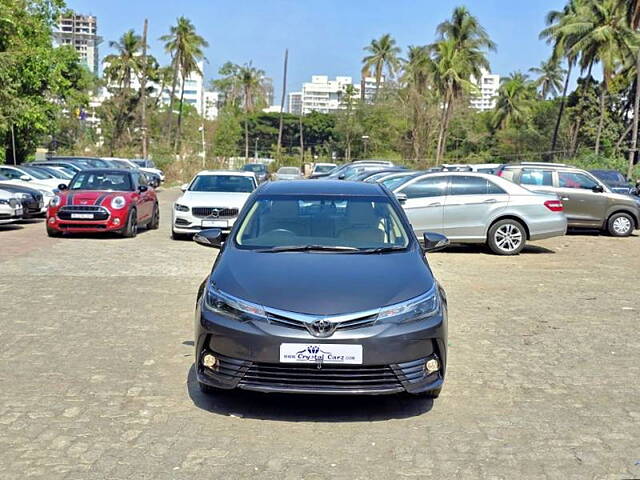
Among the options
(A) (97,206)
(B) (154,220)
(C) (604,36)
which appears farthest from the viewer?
(C) (604,36)

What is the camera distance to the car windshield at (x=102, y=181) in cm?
1777

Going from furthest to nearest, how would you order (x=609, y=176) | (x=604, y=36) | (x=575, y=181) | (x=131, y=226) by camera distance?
(x=604, y=36), (x=609, y=176), (x=575, y=181), (x=131, y=226)

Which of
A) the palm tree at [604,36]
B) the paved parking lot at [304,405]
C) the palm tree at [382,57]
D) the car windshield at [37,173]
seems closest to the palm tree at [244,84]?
the palm tree at [382,57]

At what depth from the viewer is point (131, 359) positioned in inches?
272

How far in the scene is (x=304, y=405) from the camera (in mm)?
5707

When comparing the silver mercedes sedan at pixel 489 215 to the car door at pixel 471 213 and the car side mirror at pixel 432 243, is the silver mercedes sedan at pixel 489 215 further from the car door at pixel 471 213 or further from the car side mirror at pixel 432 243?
the car side mirror at pixel 432 243

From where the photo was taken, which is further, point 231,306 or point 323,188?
point 323,188

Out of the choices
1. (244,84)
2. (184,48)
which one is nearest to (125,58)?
(184,48)

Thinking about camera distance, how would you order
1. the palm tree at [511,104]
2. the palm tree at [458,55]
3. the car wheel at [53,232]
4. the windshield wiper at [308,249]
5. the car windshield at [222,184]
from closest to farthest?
the windshield wiper at [308,249] → the car wheel at [53,232] → the car windshield at [222,184] → the palm tree at [458,55] → the palm tree at [511,104]

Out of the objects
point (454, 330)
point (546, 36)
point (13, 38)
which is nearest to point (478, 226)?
point (454, 330)

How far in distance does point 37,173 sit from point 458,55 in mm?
42892

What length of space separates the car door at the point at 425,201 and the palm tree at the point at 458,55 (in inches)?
1840

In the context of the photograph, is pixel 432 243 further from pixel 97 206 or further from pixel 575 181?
pixel 575 181

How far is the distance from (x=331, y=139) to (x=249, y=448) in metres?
95.2
